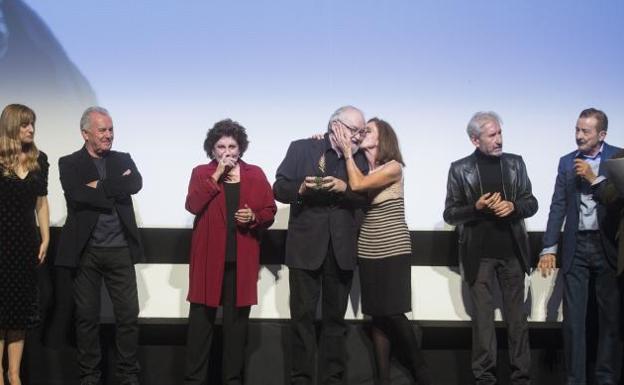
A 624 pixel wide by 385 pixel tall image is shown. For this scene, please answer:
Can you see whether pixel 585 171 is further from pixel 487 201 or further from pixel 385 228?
pixel 385 228

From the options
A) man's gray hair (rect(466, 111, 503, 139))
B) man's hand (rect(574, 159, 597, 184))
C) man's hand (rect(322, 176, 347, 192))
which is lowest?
man's hand (rect(322, 176, 347, 192))

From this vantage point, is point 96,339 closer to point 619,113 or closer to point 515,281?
point 515,281

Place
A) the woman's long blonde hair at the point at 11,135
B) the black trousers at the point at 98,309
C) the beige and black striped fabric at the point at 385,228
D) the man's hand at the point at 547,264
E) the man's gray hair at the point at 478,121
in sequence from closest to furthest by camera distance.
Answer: the woman's long blonde hair at the point at 11,135
the beige and black striped fabric at the point at 385,228
the black trousers at the point at 98,309
the man's gray hair at the point at 478,121
the man's hand at the point at 547,264

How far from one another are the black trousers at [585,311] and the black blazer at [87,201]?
2.32m

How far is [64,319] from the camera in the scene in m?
4.94

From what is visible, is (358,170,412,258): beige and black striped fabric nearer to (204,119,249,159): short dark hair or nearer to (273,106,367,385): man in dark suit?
(273,106,367,385): man in dark suit

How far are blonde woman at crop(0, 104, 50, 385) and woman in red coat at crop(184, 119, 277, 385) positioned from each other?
2.64 feet

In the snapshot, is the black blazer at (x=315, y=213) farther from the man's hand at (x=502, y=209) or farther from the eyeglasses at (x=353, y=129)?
the man's hand at (x=502, y=209)

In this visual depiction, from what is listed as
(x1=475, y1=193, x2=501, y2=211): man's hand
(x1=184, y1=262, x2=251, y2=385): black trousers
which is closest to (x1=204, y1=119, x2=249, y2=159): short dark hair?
(x1=184, y1=262, x2=251, y2=385): black trousers

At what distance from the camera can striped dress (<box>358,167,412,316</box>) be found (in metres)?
4.38

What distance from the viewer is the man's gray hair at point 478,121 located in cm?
460

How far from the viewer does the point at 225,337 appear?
443 centimetres

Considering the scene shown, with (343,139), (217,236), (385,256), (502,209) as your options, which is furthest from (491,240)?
(217,236)

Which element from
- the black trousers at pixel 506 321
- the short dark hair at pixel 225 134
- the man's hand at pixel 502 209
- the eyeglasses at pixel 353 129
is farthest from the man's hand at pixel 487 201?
the short dark hair at pixel 225 134
